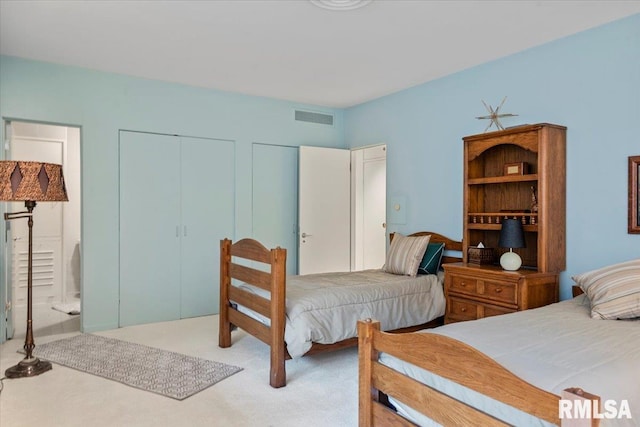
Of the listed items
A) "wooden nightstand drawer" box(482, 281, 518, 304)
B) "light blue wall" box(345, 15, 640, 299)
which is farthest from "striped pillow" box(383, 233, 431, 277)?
"wooden nightstand drawer" box(482, 281, 518, 304)

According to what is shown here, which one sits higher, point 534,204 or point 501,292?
point 534,204

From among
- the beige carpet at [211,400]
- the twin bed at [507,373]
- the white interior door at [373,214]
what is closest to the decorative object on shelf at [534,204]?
the twin bed at [507,373]

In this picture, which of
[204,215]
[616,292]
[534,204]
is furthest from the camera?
[204,215]

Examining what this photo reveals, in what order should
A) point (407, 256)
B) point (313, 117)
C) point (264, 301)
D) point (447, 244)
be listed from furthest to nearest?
point (313, 117) < point (447, 244) < point (407, 256) < point (264, 301)

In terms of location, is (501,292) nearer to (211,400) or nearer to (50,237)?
(211,400)

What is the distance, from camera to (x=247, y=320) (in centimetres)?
333

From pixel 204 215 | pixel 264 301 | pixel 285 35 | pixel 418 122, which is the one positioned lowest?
pixel 264 301

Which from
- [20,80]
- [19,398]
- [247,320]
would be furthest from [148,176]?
[19,398]

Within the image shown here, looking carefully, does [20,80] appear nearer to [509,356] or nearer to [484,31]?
[484,31]

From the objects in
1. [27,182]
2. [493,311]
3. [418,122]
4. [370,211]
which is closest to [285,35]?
[418,122]

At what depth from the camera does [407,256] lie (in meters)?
3.93

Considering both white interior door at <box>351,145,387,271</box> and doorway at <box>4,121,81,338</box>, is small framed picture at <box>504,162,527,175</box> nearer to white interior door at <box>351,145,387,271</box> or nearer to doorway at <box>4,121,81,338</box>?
white interior door at <box>351,145,387,271</box>

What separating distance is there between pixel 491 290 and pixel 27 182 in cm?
336

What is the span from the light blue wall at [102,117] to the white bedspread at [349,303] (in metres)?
1.69
